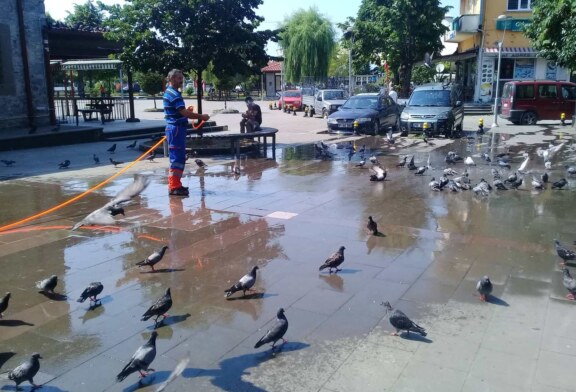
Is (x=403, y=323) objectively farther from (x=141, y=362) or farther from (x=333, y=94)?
(x=333, y=94)

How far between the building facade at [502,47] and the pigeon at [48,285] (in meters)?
32.9

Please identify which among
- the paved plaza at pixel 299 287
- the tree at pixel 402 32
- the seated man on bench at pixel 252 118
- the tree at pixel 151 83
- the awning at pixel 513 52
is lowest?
the paved plaza at pixel 299 287

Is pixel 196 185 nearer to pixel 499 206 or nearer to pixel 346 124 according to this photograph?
pixel 499 206

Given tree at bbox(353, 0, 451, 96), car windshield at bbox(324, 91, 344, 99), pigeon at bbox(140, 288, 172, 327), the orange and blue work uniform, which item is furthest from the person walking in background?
tree at bbox(353, 0, 451, 96)

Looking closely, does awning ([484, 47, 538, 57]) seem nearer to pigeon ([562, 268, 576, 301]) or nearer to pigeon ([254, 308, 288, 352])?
pigeon ([562, 268, 576, 301])

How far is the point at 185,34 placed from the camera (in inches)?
595

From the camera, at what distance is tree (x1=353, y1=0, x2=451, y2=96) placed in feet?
115

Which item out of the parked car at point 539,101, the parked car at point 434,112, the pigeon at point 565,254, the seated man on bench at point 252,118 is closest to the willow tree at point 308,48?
the parked car at point 539,101

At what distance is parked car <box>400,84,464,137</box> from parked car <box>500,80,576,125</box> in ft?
16.9

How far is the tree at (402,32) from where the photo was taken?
115 feet

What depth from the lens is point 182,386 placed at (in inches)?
149

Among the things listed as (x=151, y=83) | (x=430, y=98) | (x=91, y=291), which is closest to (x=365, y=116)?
(x=430, y=98)

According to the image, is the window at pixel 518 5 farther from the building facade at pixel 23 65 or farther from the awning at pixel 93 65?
the building facade at pixel 23 65

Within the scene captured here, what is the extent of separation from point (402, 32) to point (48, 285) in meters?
34.4
